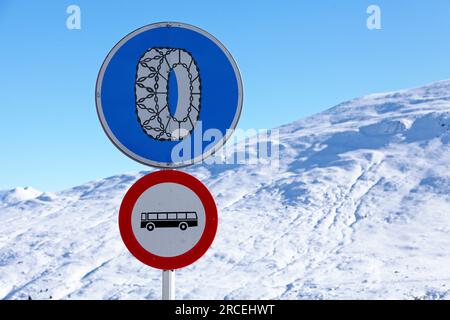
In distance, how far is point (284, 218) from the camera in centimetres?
18388

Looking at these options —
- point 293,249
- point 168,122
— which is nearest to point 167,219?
point 168,122

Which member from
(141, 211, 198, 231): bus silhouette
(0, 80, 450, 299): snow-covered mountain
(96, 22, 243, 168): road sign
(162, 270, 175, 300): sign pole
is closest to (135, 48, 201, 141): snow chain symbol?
(96, 22, 243, 168): road sign

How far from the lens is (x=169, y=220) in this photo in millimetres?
3898

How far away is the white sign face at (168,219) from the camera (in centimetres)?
389

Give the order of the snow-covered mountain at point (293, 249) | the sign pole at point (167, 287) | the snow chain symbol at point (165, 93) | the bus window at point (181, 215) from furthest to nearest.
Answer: the snow-covered mountain at point (293, 249)
the snow chain symbol at point (165, 93)
the bus window at point (181, 215)
the sign pole at point (167, 287)

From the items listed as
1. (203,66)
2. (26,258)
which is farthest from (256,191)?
(203,66)

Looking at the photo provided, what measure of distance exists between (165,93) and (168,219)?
2.18 ft

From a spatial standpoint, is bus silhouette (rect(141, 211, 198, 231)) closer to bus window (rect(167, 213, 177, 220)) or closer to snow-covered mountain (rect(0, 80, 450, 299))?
bus window (rect(167, 213, 177, 220))

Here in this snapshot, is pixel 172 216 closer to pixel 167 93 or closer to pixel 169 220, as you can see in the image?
pixel 169 220

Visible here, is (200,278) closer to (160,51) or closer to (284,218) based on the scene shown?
(284,218)

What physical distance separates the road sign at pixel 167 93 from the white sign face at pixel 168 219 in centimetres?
15

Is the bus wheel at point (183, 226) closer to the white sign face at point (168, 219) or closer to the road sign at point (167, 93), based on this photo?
the white sign face at point (168, 219)

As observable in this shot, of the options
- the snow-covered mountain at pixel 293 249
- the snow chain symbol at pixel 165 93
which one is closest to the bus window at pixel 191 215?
the snow chain symbol at pixel 165 93
